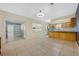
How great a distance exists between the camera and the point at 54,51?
2.63m

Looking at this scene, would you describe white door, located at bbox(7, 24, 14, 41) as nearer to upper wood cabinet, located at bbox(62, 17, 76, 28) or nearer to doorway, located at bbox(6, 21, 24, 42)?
doorway, located at bbox(6, 21, 24, 42)

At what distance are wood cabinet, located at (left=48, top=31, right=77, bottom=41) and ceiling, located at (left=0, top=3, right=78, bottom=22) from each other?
0.42 meters

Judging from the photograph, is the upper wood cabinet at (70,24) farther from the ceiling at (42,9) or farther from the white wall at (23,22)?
the white wall at (23,22)

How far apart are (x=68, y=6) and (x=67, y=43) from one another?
0.98m

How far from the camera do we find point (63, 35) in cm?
272

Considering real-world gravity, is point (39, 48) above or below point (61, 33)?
below

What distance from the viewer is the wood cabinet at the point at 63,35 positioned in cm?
273

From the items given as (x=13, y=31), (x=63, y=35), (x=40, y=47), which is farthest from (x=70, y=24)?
(x=13, y=31)

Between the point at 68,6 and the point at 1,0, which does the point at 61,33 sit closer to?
the point at 68,6

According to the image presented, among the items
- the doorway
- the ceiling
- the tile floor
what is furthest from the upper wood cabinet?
the doorway

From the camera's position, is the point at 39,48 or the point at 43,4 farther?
the point at 39,48

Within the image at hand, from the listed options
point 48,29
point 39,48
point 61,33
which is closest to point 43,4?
point 48,29

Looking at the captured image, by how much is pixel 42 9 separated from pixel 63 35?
0.89 metres

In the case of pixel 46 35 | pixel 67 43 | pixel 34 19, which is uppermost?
pixel 34 19
